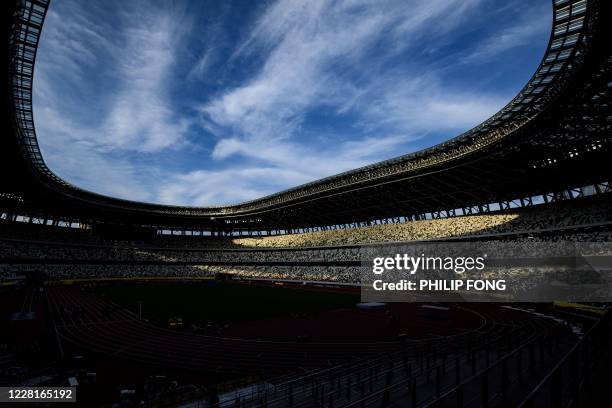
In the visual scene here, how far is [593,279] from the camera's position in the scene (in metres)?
34.0

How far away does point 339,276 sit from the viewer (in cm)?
6275

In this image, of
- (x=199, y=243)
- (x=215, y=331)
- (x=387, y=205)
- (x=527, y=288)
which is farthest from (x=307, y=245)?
(x=215, y=331)

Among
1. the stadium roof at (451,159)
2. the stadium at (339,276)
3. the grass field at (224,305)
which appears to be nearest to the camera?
the stadium at (339,276)

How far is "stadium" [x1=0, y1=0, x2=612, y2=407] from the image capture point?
1148cm

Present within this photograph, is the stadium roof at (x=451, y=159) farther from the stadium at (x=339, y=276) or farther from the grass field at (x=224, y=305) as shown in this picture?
the grass field at (x=224, y=305)

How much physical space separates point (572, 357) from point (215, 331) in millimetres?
25698

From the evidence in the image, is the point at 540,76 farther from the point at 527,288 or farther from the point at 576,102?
the point at 527,288

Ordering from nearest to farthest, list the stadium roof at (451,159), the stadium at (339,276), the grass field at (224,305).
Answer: the stadium at (339,276) → the stadium roof at (451,159) → the grass field at (224,305)

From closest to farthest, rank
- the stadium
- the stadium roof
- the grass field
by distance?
the stadium → the stadium roof → the grass field

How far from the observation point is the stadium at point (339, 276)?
11484mm

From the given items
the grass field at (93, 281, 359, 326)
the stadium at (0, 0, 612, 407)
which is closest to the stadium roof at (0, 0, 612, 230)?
the stadium at (0, 0, 612, 407)

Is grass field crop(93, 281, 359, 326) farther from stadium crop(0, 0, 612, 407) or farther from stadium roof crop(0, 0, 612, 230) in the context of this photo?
stadium roof crop(0, 0, 612, 230)

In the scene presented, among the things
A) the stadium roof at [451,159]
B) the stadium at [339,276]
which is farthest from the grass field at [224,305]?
the stadium roof at [451,159]

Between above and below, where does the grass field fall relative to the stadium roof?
below
